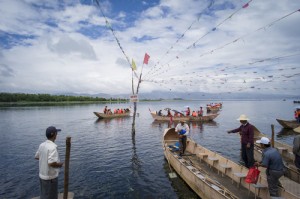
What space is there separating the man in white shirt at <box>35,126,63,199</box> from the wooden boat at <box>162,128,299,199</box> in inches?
230

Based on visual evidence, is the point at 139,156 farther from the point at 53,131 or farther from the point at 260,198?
the point at 53,131

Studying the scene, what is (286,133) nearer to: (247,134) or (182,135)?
(182,135)

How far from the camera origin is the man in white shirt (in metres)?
6.28

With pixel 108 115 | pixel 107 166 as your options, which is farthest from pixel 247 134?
pixel 108 115

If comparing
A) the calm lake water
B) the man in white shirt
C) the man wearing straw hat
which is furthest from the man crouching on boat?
the man in white shirt

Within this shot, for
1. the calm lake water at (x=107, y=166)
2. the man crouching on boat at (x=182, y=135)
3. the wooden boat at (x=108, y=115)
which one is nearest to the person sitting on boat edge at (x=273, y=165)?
the calm lake water at (x=107, y=166)

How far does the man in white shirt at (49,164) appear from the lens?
20.6 feet

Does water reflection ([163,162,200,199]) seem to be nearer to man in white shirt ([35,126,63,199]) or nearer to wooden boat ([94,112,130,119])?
man in white shirt ([35,126,63,199])

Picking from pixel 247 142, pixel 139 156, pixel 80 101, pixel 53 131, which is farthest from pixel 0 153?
pixel 80 101

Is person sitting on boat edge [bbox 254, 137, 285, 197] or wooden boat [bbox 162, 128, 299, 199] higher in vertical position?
person sitting on boat edge [bbox 254, 137, 285, 197]

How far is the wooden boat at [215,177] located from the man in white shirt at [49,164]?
19.1 ft

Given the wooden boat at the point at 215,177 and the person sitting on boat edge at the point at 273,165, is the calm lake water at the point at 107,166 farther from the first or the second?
the person sitting on boat edge at the point at 273,165

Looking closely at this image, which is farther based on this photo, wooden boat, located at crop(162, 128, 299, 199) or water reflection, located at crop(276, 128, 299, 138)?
water reflection, located at crop(276, 128, 299, 138)

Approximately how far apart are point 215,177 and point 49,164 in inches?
338
